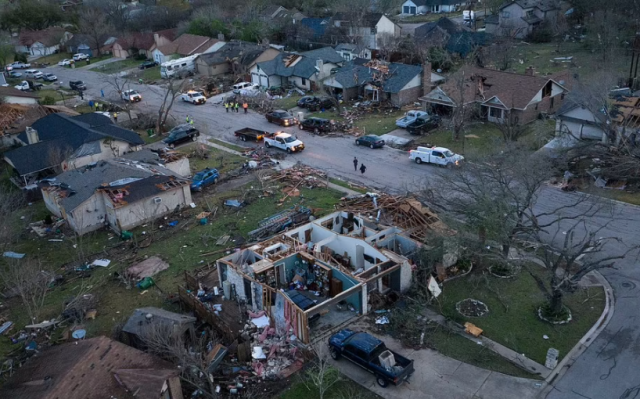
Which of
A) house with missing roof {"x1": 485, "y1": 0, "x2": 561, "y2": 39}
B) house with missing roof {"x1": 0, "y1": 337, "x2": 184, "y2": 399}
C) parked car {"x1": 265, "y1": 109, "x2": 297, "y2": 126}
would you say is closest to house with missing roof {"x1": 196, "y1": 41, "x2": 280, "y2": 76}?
parked car {"x1": 265, "y1": 109, "x2": 297, "y2": 126}

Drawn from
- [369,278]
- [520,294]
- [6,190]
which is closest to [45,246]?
[6,190]

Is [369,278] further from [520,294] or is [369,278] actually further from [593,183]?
[593,183]

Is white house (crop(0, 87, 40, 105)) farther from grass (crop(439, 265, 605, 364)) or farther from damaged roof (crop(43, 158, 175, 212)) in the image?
grass (crop(439, 265, 605, 364))

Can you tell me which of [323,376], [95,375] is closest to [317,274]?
[323,376]

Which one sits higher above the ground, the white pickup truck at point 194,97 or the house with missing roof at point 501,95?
the house with missing roof at point 501,95

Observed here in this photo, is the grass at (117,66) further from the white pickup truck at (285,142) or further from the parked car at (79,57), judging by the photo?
the white pickup truck at (285,142)

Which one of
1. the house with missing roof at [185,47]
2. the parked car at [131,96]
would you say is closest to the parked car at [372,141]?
the parked car at [131,96]
